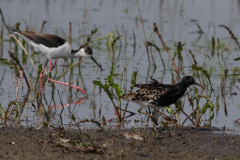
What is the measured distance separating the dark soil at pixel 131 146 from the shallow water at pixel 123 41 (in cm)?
62

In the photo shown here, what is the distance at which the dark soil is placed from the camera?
175 inches

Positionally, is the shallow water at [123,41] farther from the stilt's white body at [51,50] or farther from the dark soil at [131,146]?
the dark soil at [131,146]

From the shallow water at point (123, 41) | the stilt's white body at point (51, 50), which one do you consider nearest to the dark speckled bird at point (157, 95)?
the shallow water at point (123, 41)

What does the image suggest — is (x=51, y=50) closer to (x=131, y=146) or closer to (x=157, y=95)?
(x=157, y=95)

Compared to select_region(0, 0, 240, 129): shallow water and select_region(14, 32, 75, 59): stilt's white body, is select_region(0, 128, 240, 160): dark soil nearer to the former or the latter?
select_region(0, 0, 240, 129): shallow water

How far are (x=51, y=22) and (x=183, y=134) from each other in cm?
837

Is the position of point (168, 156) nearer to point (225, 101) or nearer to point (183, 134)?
point (183, 134)

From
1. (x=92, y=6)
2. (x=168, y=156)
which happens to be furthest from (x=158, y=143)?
(x=92, y=6)

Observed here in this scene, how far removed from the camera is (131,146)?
4.77 meters

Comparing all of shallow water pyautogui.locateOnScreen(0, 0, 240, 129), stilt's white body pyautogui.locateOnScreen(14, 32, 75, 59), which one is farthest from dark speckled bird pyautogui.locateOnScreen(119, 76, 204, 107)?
stilt's white body pyautogui.locateOnScreen(14, 32, 75, 59)

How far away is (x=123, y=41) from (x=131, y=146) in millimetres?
6995

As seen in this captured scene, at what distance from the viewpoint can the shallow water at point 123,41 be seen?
691 centimetres

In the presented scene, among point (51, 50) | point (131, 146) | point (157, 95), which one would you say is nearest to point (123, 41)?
point (51, 50)

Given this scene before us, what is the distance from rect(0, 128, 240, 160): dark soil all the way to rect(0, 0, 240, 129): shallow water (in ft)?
2.02
